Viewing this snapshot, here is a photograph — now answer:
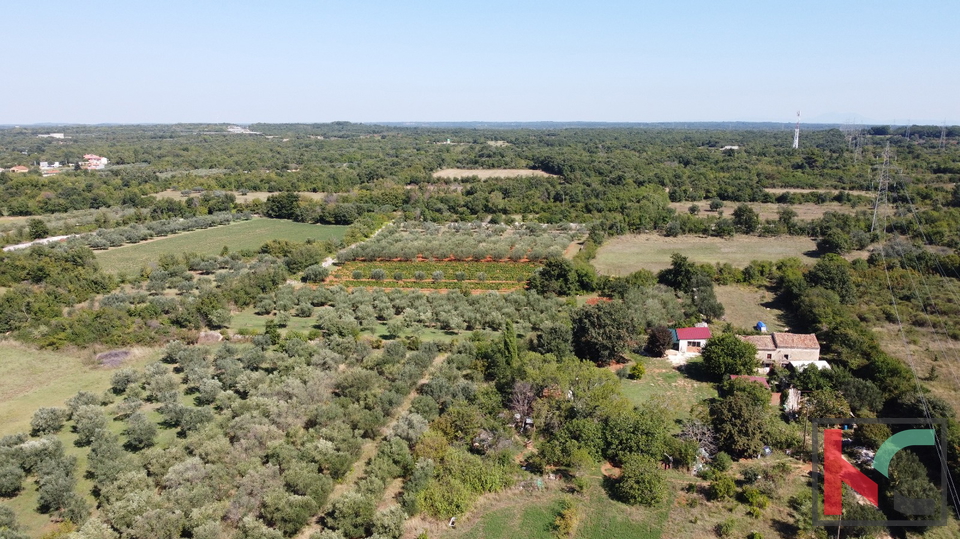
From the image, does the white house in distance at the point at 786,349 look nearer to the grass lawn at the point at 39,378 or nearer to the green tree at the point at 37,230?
the grass lawn at the point at 39,378

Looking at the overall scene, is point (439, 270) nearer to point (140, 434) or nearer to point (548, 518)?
point (140, 434)

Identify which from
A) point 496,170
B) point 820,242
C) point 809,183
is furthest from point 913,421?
point 496,170

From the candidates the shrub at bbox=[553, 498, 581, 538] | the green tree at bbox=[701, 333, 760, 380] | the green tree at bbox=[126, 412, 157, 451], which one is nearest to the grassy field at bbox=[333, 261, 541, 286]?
the green tree at bbox=[701, 333, 760, 380]

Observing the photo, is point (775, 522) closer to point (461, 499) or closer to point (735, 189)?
point (461, 499)

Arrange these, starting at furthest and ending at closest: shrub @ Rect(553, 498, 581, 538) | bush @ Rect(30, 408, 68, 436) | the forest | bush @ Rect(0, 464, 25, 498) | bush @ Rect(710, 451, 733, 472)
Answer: bush @ Rect(30, 408, 68, 436) < bush @ Rect(710, 451, 733, 472) < bush @ Rect(0, 464, 25, 498) < the forest < shrub @ Rect(553, 498, 581, 538)

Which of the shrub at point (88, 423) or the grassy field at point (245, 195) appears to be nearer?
the shrub at point (88, 423)

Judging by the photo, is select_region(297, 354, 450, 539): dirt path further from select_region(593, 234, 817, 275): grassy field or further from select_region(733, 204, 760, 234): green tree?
select_region(733, 204, 760, 234): green tree

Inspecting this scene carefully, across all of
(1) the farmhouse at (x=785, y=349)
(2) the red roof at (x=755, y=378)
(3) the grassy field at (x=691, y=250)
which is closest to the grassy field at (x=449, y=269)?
(3) the grassy field at (x=691, y=250)
